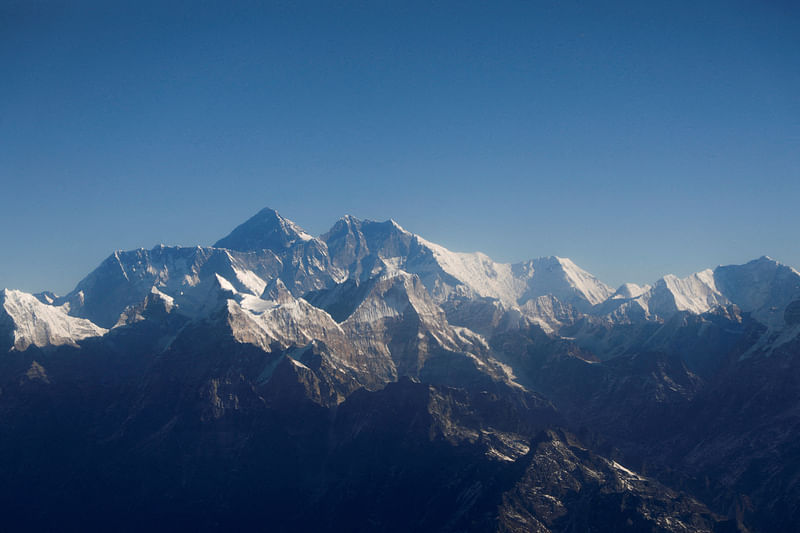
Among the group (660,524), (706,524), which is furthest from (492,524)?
(706,524)

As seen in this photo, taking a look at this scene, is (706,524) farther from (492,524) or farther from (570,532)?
(492,524)

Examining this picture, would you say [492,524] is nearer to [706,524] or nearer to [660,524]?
[660,524]

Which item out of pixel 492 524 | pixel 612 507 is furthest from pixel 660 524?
pixel 492 524

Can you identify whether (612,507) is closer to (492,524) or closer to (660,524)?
(660,524)

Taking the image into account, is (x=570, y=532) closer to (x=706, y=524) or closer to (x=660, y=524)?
(x=660, y=524)

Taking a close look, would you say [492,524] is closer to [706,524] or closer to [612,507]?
[612,507]

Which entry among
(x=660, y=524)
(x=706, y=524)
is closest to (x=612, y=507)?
(x=660, y=524)
